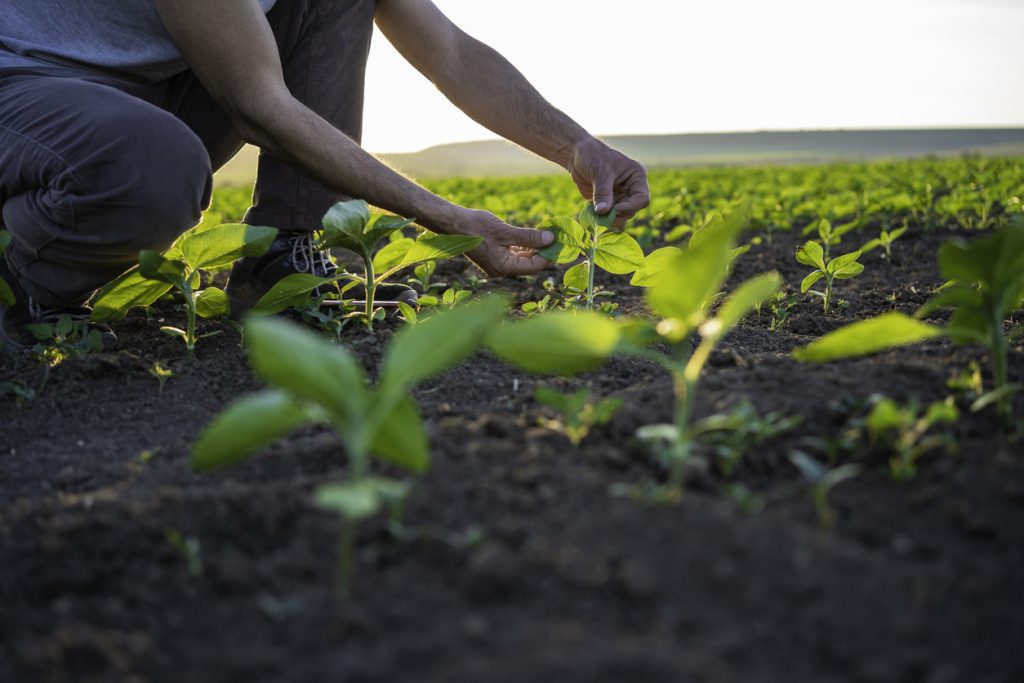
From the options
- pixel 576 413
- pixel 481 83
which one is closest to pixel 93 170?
pixel 481 83

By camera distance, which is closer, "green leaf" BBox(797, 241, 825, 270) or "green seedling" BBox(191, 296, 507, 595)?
"green seedling" BBox(191, 296, 507, 595)

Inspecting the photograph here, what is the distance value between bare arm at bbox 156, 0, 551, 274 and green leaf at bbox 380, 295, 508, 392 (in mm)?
1295

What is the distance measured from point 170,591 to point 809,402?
1037mm

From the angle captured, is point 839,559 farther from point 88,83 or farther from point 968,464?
point 88,83

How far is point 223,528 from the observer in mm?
1235

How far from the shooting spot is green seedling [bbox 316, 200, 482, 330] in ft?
7.35

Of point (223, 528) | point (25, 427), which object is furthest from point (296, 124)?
point (223, 528)

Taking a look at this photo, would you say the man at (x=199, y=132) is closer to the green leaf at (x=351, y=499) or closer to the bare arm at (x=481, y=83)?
the bare arm at (x=481, y=83)

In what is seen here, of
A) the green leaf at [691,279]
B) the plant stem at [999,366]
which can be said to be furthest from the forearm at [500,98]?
the green leaf at [691,279]

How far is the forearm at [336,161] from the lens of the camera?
230cm

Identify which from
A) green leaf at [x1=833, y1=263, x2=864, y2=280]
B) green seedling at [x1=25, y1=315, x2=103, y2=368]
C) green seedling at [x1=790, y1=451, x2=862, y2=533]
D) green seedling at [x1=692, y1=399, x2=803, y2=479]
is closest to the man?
green seedling at [x1=25, y1=315, x2=103, y2=368]

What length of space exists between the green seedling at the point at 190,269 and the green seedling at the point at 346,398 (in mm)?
1169

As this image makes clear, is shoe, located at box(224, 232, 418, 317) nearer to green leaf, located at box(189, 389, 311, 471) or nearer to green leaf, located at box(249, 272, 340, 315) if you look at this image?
green leaf, located at box(249, 272, 340, 315)

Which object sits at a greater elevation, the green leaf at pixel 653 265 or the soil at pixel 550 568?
the green leaf at pixel 653 265
